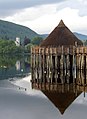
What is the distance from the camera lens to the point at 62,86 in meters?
52.0

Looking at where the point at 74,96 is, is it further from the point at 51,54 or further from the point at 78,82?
the point at 51,54

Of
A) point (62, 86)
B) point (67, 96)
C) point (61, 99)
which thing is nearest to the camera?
point (61, 99)

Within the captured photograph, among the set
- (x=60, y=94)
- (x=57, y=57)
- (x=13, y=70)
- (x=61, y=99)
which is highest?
(x=57, y=57)

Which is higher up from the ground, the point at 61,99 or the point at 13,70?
the point at 61,99

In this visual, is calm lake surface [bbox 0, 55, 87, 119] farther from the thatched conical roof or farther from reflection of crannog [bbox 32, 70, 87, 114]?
the thatched conical roof

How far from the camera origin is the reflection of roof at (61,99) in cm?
4262

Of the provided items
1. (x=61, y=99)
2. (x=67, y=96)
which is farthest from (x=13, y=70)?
(x=61, y=99)

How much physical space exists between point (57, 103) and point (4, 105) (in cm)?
831

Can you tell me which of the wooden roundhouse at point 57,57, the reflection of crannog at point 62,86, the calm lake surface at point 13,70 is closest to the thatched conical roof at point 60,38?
the wooden roundhouse at point 57,57

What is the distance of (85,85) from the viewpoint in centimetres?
4988

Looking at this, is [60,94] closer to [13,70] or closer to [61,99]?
[61,99]

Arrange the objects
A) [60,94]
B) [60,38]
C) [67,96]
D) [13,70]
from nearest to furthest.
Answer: [67,96]
[60,94]
[60,38]
[13,70]

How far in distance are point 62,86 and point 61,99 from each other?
797 cm

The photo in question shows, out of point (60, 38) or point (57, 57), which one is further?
point (60, 38)
